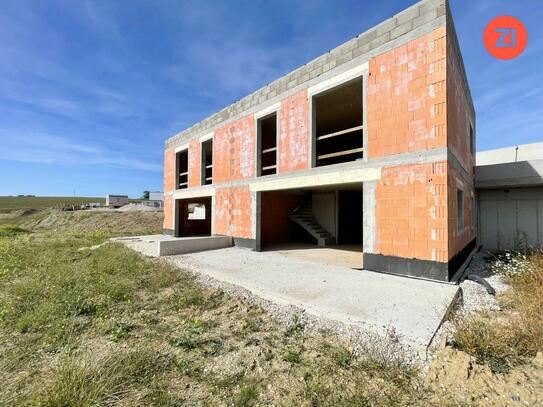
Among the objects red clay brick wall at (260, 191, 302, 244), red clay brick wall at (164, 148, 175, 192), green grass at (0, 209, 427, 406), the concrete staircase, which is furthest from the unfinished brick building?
red clay brick wall at (164, 148, 175, 192)

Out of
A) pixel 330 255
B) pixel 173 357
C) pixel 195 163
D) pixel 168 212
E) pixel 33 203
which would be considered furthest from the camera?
pixel 33 203

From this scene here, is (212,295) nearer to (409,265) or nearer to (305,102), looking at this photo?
(409,265)

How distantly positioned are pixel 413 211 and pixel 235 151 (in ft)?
26.9

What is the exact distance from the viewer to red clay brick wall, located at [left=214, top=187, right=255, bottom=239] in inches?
420

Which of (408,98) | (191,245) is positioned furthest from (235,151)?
(408,98)

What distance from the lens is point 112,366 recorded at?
252 cm

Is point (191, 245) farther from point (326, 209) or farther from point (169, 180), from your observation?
point (169, 180)

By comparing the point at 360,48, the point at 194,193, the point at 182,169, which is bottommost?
the point at 194,193

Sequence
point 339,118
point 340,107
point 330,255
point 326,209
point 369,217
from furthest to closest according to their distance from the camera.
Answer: point 326,209 < point 339,118 < point 340,107 < point 330,255 < point 369,217

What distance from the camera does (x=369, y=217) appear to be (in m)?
6.76

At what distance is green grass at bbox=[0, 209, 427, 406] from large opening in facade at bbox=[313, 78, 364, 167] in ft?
18.5

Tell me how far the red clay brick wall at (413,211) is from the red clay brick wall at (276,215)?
589cm

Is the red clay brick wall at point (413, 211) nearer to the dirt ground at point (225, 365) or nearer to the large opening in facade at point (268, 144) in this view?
the dirt ground at point (225, 365)

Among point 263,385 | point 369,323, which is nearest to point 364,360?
point 369,323
